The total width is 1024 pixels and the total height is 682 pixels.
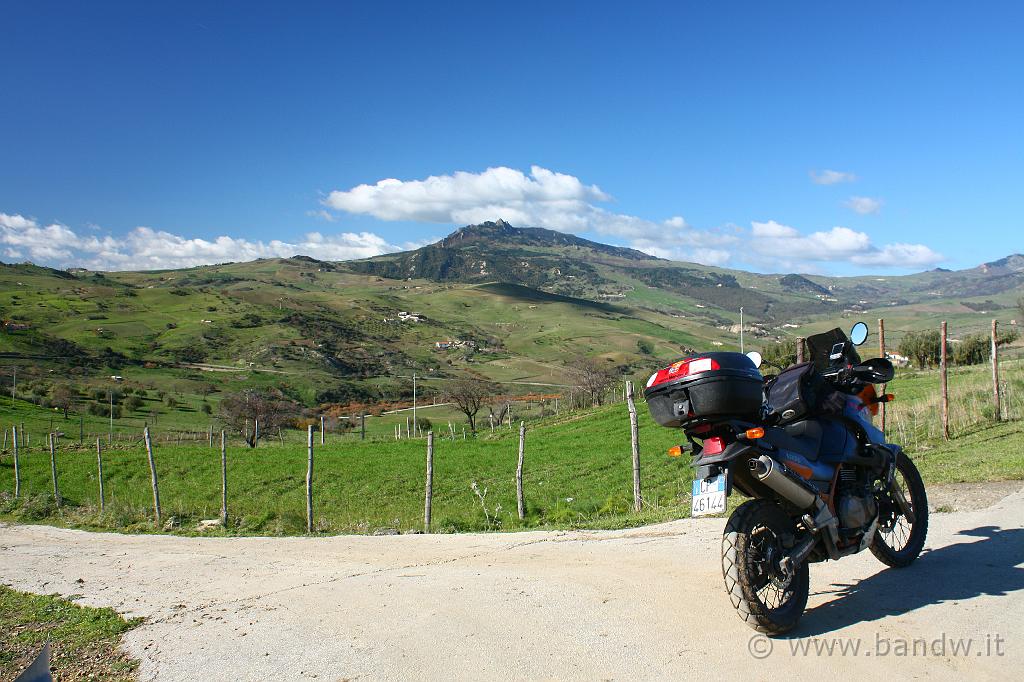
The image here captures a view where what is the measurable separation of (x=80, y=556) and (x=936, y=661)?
1336 centimetres

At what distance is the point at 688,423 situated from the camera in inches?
224

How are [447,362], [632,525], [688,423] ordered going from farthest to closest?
1. [447,362]
2. [632,525]
3. [688,423]

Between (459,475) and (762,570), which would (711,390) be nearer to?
(762,570)

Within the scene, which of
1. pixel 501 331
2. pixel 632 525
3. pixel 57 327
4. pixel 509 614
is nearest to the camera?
pixel 509 614

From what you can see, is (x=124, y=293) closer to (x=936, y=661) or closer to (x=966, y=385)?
(x=966, y=385)

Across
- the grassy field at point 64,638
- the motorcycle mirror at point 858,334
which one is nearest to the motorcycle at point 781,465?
the motorcycle mirror at point 858,334

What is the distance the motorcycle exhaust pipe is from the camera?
5.46 meters

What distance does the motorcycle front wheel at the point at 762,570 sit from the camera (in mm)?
5195

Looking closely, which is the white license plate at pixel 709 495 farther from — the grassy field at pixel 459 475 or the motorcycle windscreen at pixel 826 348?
the grassy field at pixel 459 475

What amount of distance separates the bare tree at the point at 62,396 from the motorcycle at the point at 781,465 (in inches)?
2719

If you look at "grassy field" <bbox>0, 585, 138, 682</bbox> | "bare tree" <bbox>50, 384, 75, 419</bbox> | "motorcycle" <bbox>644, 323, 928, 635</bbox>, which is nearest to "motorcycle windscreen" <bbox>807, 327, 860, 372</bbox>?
"motorcycle" <bbox>644, 323, 928, 635</bbox>

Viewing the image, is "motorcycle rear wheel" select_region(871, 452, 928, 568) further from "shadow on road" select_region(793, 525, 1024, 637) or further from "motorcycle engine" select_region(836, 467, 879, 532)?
"motorcycle engine" select_region(836, 467, 879, 532)

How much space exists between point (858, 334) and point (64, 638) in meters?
8.20

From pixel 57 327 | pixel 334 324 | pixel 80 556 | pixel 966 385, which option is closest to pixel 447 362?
pixel 334 324
